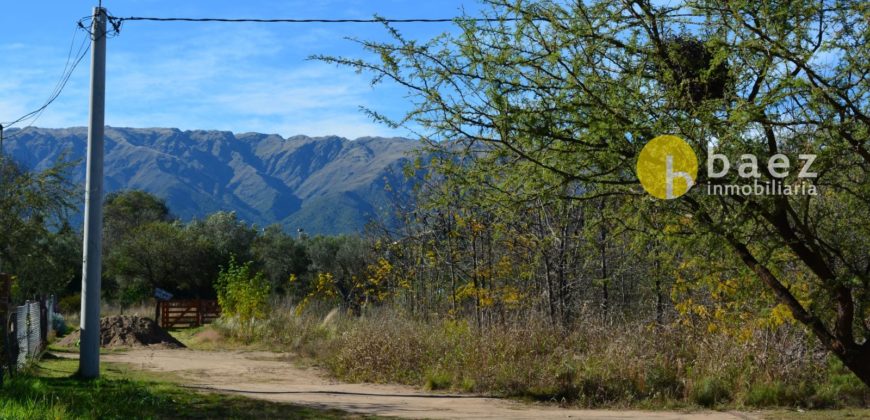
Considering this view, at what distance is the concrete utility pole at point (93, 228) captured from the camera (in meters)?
13.5

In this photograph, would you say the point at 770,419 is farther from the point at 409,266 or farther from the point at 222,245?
the point at 222,245

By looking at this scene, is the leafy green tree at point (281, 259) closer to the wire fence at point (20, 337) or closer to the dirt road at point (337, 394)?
the wire fence at point (20, 337)

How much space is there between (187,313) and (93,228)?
887 inches

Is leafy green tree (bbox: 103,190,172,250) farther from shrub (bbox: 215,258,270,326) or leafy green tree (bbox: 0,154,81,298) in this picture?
leafy green tree (bbox: 0,154,81,298)

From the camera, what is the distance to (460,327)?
50.2 ft

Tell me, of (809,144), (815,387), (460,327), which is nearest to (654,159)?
(809,144)

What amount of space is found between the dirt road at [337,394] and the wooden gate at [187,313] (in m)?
15.4

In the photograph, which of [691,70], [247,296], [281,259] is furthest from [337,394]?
[281,259]

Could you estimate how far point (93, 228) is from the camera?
1367cm

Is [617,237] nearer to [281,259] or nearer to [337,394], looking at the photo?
[337,394]

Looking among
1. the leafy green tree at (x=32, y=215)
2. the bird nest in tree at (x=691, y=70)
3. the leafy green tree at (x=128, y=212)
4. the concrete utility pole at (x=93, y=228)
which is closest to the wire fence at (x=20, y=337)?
the leafy green tree at (x=32, y=215)

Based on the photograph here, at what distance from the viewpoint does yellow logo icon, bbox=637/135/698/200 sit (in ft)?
19.4

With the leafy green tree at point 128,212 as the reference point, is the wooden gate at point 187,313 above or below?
below

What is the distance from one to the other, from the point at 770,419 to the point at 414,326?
6.85 metres
